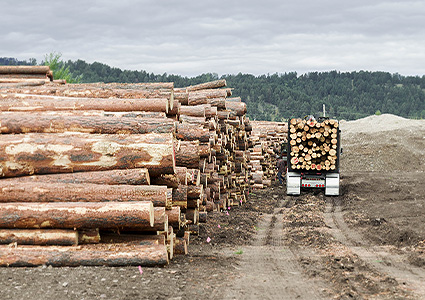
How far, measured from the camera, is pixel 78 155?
27.9ft

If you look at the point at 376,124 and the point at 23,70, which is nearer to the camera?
the point at 23,70

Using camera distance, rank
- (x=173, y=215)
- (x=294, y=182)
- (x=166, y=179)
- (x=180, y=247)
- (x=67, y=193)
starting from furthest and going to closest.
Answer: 1. (x=294, y=182)
2. (x=180, y=247)
3. (x=173, y=215)
4. (x=166, y=179)
5. (x=67, y=193)

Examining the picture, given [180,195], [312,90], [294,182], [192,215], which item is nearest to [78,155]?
[180,195]

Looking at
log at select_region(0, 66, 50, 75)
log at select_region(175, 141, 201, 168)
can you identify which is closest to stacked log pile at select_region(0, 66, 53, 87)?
log at select_region(0, 66, 50, 75)

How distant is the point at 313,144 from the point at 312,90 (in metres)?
75.4

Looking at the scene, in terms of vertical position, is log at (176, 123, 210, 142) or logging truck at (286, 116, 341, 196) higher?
log at (176, 123, 210, 142)

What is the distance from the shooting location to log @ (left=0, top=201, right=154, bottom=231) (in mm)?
7801

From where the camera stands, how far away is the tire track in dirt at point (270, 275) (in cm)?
716

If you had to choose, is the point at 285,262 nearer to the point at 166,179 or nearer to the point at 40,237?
the point at 166,179

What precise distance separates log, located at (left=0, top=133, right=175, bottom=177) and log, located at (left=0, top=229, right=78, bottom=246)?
109cm

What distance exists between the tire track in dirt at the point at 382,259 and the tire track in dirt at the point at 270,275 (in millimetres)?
1356

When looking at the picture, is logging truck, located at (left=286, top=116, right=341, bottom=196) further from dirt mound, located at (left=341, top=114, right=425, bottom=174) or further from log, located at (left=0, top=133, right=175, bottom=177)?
dirt mound, located at (left=341, top=114, right=425, bottom=174)

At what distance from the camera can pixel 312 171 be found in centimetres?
2273

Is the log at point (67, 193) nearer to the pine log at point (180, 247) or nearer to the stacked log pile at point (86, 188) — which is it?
the stacked log pile at point (86, 188)
